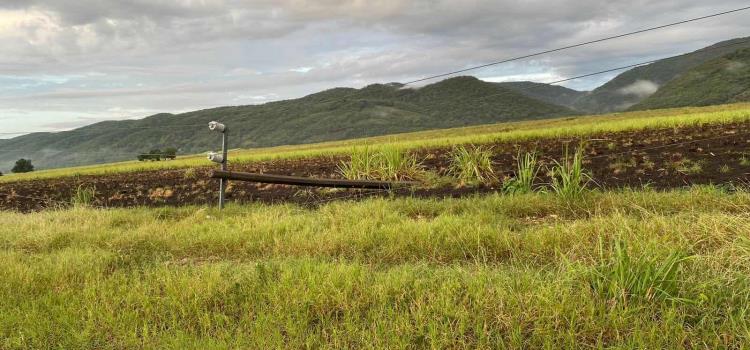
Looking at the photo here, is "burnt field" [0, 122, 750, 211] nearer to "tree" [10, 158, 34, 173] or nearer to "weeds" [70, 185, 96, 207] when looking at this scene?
"weeds" [70, 185, 96, 207]

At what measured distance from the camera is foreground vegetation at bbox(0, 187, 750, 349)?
3174 millimetres

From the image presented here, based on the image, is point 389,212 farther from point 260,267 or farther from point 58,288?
point 58,288

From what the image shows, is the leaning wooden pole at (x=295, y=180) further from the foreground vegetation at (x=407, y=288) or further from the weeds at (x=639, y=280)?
the weeds at (x=639, y=280)

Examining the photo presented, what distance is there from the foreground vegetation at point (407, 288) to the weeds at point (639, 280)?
18 mm

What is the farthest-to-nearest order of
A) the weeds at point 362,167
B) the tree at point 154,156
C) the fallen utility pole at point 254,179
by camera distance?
the tree at point 154,156, the weeds at point 362,167, the fallen utility pole at point 254,179

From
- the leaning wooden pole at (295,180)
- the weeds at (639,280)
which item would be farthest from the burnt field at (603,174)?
the weeds at (639,280)

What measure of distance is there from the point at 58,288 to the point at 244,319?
8.01ft

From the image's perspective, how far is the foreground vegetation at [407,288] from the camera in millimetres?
3174

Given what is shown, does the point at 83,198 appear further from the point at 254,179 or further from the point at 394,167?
the point at 394,167

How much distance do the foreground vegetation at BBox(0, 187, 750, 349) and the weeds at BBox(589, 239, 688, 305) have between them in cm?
2

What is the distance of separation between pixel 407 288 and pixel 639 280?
181cm

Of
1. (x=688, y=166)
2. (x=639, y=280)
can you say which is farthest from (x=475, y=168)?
(x=639, y=280)

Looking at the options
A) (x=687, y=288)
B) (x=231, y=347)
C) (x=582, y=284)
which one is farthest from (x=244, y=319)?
(x=687, y=288)

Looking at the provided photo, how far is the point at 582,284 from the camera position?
3576 mm
